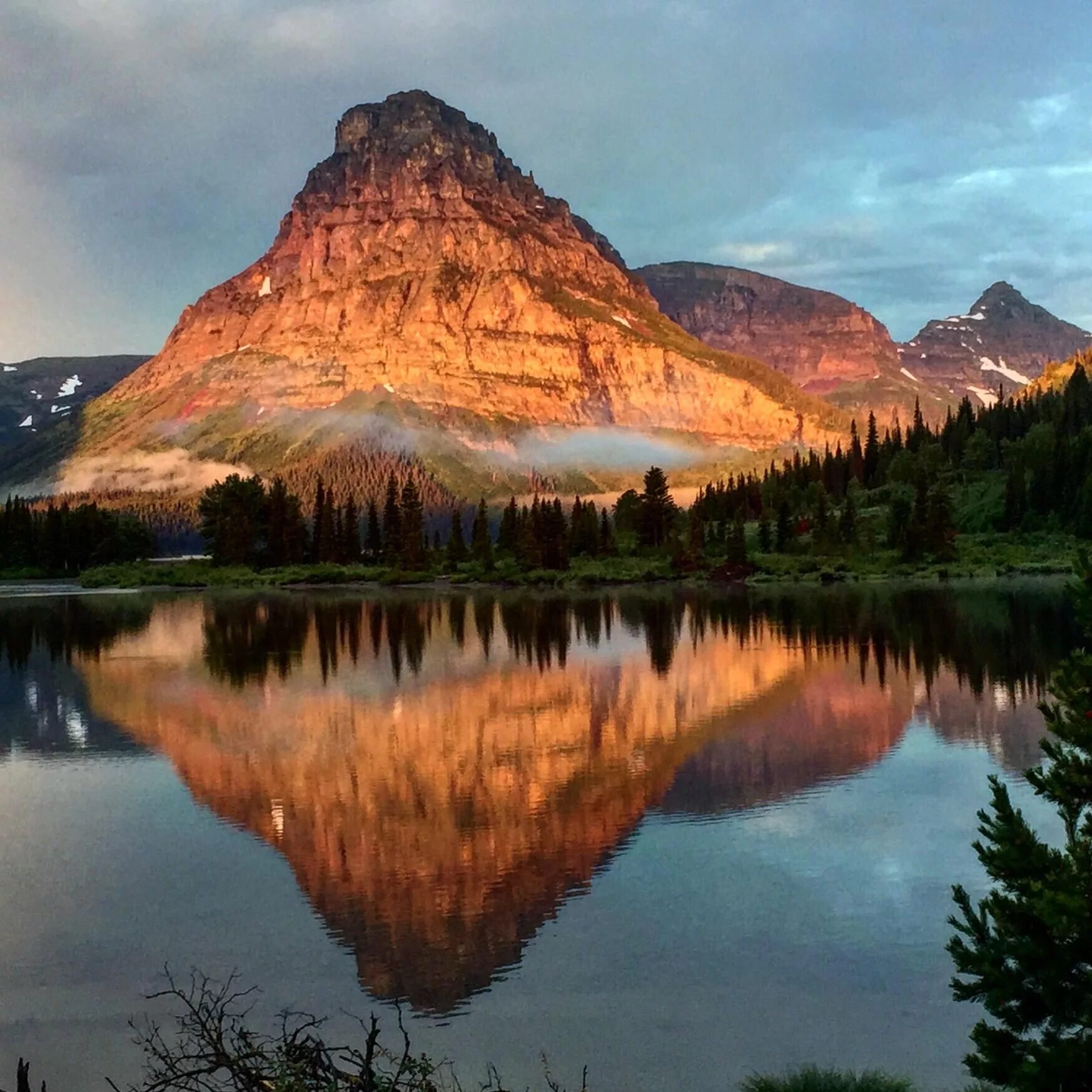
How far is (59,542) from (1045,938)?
163 m

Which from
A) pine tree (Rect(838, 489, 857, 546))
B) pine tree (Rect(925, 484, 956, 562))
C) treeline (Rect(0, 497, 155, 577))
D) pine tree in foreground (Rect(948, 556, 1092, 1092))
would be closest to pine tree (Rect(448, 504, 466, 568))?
pine tree (Rect(838, 489, 857, 546))

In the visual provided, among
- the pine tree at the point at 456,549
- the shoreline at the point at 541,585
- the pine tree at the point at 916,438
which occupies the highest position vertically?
the pine tree at the point at 916,438

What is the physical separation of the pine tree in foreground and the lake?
7.03 feet

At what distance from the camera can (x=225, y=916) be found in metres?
16.9

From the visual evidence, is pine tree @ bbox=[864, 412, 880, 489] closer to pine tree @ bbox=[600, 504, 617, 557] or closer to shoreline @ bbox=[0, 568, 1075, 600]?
pine tree @ bbox=[600, 504, 617, 557]

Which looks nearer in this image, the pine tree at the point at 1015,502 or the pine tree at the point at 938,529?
the pine tree at the point at 938,529

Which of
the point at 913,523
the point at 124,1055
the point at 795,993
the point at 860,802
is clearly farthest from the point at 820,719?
the point at 913,523

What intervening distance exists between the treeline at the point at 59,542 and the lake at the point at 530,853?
121 metres

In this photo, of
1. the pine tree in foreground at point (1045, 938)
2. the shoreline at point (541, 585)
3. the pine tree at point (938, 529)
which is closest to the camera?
the pine tree in foreground at point (1045, 938)

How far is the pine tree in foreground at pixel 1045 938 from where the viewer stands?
9320 millimetres

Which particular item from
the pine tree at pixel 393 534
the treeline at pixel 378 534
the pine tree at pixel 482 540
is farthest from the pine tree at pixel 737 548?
the pine tree at pixel 393 534

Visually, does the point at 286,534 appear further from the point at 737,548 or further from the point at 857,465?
the point at 857,465

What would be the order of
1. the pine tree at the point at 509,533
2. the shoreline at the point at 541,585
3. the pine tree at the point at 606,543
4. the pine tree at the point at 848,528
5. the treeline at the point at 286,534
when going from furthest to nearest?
1. the pine tree at the point at 509,533
2. the treeline at the point at 286,534
3. the pine tree at the point at 606,543
4. the pine tree at the point at 848,528
5. the shoreline at the point at 541,585

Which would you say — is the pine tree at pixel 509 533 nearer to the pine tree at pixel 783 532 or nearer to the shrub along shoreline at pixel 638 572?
the shrub along shoreline at pixel 638 572
